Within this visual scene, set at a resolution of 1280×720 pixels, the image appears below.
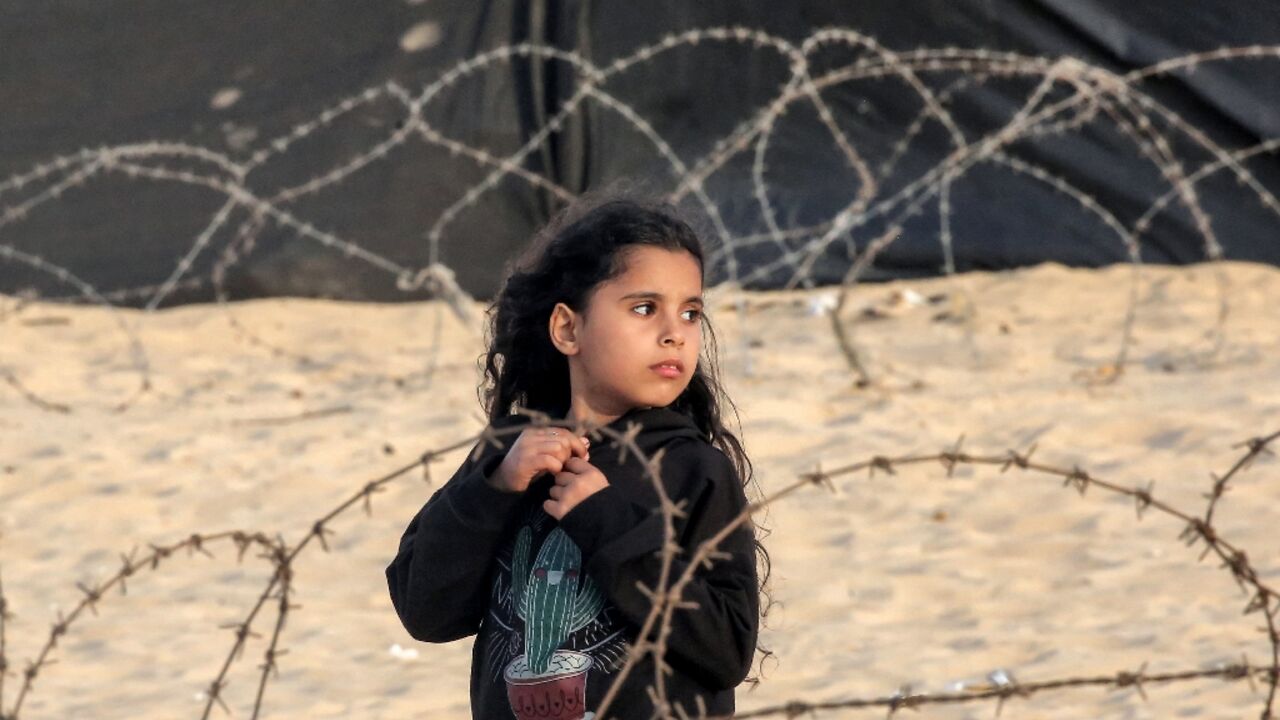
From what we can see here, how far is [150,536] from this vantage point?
4977 millimetres

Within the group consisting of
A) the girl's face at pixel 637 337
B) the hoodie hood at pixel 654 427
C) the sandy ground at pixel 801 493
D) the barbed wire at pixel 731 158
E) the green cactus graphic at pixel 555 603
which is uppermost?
the barbed wire at pixel 731 158

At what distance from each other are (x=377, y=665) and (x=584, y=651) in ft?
7.00

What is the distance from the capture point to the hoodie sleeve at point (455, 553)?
199cm

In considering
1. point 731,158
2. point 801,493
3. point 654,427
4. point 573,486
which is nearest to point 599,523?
point 573,486

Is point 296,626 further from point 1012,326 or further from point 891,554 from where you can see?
point 1012,326

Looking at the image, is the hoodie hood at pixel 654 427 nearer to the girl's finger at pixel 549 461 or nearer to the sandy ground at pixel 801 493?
the girl's finger at pixel 549 461

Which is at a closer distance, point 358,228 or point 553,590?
point 553,590

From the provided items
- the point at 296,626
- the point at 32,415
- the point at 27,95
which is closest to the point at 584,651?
the point at 296,626

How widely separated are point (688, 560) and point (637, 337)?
0.27 meters

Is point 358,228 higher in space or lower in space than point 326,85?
lower

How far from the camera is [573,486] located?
1938 mm

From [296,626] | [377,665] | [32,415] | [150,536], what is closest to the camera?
[377,665]

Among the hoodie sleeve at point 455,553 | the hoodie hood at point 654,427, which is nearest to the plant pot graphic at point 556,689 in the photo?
the hoodie sleeve at point 455,553

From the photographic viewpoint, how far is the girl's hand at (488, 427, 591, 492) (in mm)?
1923
